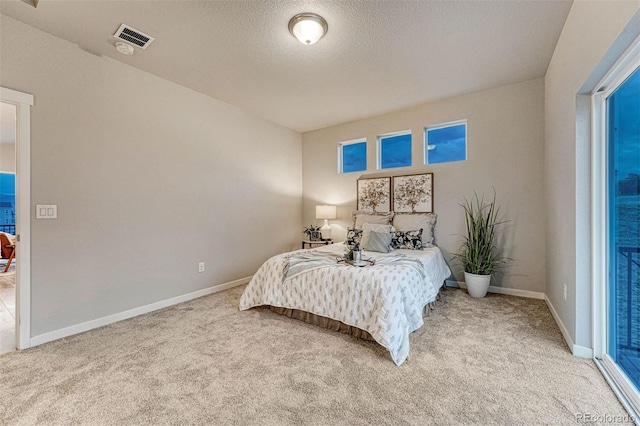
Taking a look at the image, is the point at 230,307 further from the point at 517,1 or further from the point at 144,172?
the point at 517,1

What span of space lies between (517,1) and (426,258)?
93.6 inches

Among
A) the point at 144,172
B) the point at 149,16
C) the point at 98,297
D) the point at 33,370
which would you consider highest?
the point at 149,16

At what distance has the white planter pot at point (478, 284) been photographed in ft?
11.1

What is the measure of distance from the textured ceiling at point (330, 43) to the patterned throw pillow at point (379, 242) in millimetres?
1876

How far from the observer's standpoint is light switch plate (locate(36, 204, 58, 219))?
7.65 ft

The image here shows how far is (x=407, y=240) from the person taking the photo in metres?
3.74

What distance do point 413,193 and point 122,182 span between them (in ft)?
12.3

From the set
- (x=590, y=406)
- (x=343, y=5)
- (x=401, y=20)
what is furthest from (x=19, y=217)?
(x=590, y=406)

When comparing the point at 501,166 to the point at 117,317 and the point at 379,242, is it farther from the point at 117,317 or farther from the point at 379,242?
the point at 117,317

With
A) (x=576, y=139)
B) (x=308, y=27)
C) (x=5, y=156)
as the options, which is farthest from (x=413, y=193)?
(x=5, y=156)

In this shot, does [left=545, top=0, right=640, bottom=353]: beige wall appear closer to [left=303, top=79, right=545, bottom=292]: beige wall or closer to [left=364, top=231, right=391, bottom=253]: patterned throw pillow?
[left=303, top=79, right=545, bottom=292]: beige wall

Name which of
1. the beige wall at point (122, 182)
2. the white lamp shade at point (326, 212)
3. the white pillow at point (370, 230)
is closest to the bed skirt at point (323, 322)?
the white pillow at point (370, 230)

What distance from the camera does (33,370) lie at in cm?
194

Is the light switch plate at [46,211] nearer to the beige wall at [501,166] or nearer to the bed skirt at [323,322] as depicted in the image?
the bed skirt at [323,322]
